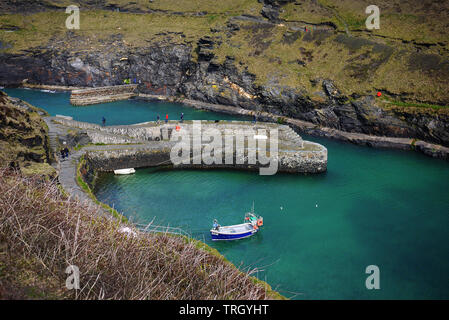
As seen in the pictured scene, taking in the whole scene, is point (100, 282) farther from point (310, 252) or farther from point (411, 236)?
point (411, 236)

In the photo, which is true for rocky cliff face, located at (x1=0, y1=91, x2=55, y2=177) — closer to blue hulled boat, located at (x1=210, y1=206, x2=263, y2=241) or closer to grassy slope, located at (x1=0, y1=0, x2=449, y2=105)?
blue hulled boat, located at (x1=210, y1=206, x2=263, y2=241)

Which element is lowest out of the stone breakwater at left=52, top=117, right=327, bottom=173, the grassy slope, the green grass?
the stone breakwater at left=52, top=117, right=327, bottom=173

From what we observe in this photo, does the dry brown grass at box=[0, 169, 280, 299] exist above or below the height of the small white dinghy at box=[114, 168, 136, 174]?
above

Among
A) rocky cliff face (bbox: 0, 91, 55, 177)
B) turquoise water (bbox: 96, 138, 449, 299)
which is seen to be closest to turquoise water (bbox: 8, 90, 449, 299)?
turquoise water (bbox: 96, 138, 449, 299)

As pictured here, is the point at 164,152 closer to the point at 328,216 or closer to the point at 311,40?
the point at 328,216

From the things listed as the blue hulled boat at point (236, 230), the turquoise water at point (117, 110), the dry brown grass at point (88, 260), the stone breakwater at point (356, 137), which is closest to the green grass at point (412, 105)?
the stone breakwater at point (356, 137)

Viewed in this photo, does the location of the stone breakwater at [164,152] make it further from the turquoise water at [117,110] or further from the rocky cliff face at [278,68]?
the rocky cliff face at [278,68]
